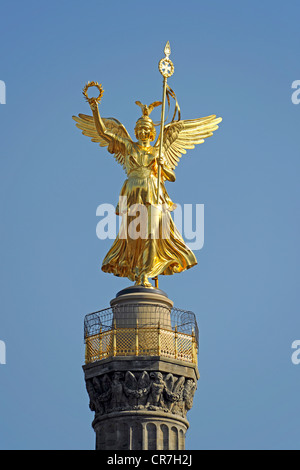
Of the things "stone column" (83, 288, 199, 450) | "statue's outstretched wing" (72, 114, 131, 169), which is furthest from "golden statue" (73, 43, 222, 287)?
"stone column" (83, 288, 199, 450)

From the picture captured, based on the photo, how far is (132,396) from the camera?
6006 centimetres

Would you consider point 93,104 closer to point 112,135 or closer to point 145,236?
point 112,135

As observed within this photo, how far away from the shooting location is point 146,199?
64.2 metres

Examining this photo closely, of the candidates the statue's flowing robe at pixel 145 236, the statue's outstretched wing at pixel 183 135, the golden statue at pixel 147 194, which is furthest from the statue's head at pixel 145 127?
the statue's flowing robe at pixel 145 236

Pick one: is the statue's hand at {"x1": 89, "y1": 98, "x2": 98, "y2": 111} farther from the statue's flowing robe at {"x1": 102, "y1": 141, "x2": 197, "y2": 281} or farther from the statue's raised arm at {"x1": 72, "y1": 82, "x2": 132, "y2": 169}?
the statue's flowing robe at {"x1": 102, "y1": 141, "x2": 197, "y2": 281}

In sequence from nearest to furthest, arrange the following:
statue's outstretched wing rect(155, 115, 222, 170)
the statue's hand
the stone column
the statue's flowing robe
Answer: the stone column → the statue's flowing robe → the statue's hand → statue's outstretched wing rect(155, 115, 222, 170)

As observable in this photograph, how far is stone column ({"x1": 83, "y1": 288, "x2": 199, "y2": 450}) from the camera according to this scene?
59.8 metres

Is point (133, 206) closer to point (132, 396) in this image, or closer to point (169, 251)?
point (169, 251)

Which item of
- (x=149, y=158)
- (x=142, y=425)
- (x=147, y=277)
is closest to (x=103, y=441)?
(x=142, y=425)

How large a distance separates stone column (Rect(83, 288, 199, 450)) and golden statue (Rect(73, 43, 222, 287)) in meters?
3.30

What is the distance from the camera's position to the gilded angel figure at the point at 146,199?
210ft

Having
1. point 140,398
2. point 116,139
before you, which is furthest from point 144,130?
point 140,398
